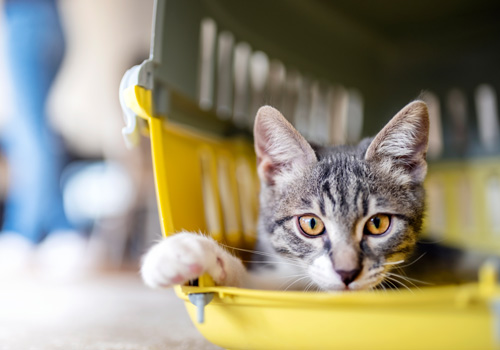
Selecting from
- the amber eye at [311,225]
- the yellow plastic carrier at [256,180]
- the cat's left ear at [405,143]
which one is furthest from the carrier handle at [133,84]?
the cat's left ear at [405,143]

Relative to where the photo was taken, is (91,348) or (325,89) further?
(325,89)

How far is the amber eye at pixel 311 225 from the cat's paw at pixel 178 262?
241 millimetres

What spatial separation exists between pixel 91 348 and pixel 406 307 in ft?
2.36

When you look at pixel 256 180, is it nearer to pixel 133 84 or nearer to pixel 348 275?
pixel 133 84

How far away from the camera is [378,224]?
0.96 metres

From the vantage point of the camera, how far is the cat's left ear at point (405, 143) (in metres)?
1.01

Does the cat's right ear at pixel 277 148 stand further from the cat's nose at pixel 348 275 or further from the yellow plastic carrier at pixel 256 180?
the cat's nose at pixel 348 275

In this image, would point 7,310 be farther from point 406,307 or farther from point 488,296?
point 488,296

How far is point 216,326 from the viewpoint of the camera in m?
0.85

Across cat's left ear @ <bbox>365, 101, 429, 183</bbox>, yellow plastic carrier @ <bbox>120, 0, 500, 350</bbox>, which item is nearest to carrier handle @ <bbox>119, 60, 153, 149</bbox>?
yellow plastic carrier @ <bbox>120, 0, 500, 350</bbox>

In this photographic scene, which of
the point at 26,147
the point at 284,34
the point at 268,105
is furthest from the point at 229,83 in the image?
the point at 26,147

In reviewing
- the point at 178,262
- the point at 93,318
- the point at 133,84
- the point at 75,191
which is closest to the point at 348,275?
the point at 178,262

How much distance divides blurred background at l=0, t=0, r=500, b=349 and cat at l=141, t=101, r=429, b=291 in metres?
0.24

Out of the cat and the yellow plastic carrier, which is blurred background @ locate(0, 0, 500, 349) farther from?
the cat
